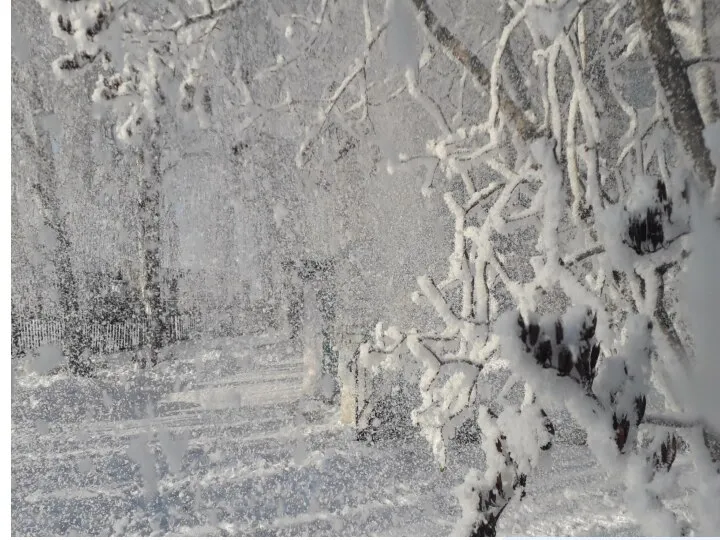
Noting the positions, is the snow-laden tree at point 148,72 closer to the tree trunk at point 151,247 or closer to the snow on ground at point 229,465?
the tree trunk at point 151,247

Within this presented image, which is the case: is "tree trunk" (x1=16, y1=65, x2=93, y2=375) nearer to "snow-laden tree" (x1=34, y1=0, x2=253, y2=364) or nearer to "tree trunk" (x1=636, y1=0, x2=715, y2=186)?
"snow-laden tree" (x1=34, y1=0, x2=253, y2=364)

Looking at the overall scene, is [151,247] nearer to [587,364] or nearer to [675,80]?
[587,364]

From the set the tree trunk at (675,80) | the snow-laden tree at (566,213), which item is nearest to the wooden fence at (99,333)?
the snow-laden tree at (566,213)

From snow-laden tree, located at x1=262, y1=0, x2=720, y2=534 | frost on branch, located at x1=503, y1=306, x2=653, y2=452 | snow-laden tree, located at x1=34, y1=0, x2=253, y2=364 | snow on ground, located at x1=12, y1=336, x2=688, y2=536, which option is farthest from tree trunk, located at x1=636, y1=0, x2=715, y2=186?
snow-laden tree, located at x1=34, y1=0, x2=253, y2=364

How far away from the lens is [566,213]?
1.03 meters

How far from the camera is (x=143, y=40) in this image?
123 centimetres

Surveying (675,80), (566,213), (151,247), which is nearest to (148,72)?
(151,247)

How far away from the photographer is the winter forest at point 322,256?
1006 millimetres

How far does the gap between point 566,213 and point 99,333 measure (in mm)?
1147

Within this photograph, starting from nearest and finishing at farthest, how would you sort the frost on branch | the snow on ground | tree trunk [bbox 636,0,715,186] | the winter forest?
1. the frost on branch
2. tree trunk [bbox 636,0,715,186]
3. the winter forest
4. the snow on ground

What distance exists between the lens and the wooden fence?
1277 millimetres

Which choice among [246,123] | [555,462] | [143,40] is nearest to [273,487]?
[555,462]

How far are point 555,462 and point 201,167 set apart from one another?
1134mm
